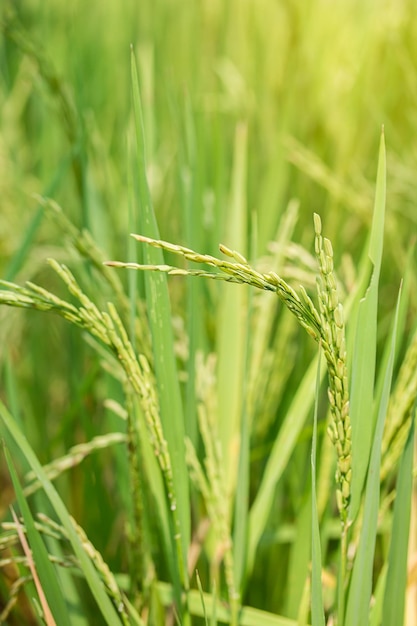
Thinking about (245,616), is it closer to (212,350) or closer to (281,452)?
(281,452)

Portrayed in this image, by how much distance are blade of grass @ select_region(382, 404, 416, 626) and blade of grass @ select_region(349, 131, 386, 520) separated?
3 cm

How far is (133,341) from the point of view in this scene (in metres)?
0.56

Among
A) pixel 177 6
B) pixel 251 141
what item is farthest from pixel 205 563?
pixel 177 6

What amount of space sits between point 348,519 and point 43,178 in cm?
97

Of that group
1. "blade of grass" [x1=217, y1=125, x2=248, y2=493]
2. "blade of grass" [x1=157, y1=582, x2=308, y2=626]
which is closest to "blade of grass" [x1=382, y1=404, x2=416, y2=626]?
"blade of grass" [x1=157, y1=582, x2=308, y2=626]

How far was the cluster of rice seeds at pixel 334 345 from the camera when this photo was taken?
39 centimetres

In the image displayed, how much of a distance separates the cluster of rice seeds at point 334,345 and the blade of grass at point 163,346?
0.14 m

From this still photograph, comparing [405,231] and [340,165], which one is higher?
[340,165]

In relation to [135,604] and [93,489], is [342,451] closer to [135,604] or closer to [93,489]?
[135,604]

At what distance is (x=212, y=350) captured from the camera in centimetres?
91

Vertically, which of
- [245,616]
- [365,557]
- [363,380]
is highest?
[363,380]

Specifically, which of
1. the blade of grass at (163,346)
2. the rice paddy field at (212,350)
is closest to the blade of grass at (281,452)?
the rice paddy field at (212,350)

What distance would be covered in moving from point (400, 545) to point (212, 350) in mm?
464

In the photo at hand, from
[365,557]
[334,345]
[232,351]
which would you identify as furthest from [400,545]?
[232,351]
